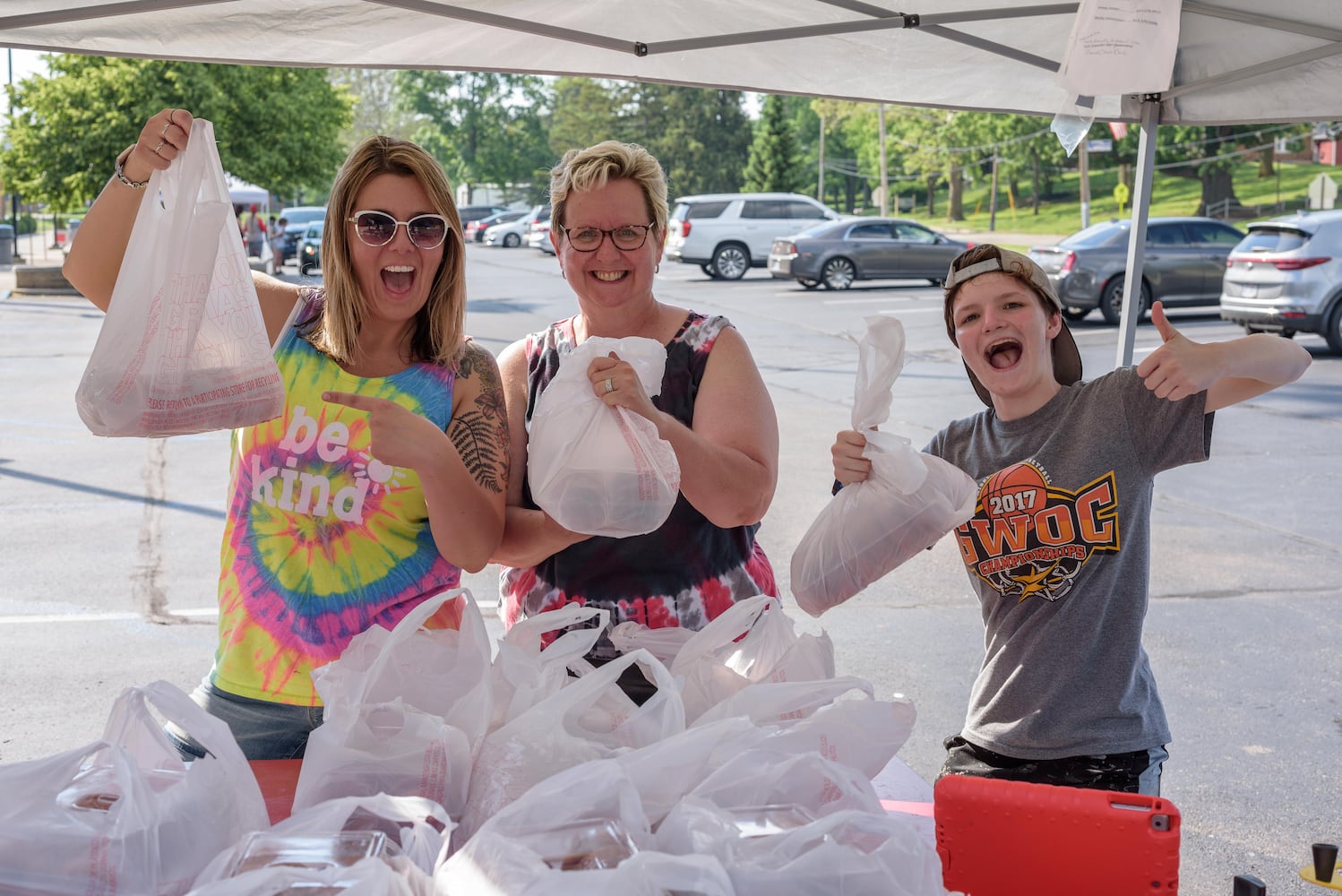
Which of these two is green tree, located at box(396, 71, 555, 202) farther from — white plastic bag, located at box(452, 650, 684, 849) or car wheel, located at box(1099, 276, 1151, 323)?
white plastic bag, located at box(452, 650, 684, 849)

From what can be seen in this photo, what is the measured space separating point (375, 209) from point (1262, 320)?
13944mm

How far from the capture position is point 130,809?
137cm


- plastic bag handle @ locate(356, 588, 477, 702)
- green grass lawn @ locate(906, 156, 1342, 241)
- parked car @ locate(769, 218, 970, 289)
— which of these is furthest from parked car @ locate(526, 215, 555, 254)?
plastic bag handle @ locate(356, 588, 477, 702)

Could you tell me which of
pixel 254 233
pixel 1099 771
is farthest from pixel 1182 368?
pixel 254 233

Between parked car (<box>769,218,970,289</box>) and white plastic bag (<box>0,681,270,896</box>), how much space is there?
70.9 ft

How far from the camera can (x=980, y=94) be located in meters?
3.75

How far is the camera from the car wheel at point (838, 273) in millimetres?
22719

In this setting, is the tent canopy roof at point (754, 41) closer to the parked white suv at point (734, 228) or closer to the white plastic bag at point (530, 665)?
the white plastic bag at point (530, 665)

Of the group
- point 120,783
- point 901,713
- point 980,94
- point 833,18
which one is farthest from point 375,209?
point 980,94

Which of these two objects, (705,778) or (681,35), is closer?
(705,778)

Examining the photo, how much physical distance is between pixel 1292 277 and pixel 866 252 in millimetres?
9846

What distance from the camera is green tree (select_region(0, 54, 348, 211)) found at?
21281 millimetres

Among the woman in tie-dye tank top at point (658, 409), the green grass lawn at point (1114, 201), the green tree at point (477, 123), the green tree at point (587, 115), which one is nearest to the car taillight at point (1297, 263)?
the woman in tie-dye tank top at point (658, 409)

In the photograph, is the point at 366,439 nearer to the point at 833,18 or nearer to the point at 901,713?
the point at 901,713
